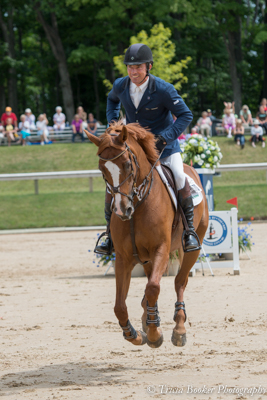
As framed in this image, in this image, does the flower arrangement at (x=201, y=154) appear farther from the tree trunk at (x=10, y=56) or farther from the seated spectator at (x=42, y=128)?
the tree trunk at (x=10, y=56)

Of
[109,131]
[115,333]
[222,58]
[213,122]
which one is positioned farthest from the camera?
[222,58]

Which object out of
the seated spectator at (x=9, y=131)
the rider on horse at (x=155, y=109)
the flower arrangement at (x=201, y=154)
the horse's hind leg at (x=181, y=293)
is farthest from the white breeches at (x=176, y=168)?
the seated spectator at (x=9, y=131)

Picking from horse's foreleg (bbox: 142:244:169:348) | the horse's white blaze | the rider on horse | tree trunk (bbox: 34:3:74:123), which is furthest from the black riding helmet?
tree trunk (bbox: 34:3:74:123)

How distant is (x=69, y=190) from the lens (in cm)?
2373

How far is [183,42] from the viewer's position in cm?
3900

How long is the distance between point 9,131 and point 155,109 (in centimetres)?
2306

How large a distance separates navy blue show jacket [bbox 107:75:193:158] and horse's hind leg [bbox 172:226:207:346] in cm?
134

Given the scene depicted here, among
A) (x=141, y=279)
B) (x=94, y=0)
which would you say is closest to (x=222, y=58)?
(x=94, y=0)

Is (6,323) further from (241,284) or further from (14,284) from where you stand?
(241,284)

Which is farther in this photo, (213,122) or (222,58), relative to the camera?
(222,58)

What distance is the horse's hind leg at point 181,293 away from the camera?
572 centimetres

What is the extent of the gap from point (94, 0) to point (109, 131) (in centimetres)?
Result: 2973

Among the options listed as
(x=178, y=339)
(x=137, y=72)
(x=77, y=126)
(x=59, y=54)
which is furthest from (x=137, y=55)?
(x=59, y=54)

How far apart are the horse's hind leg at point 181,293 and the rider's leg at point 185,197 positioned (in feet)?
1.32
